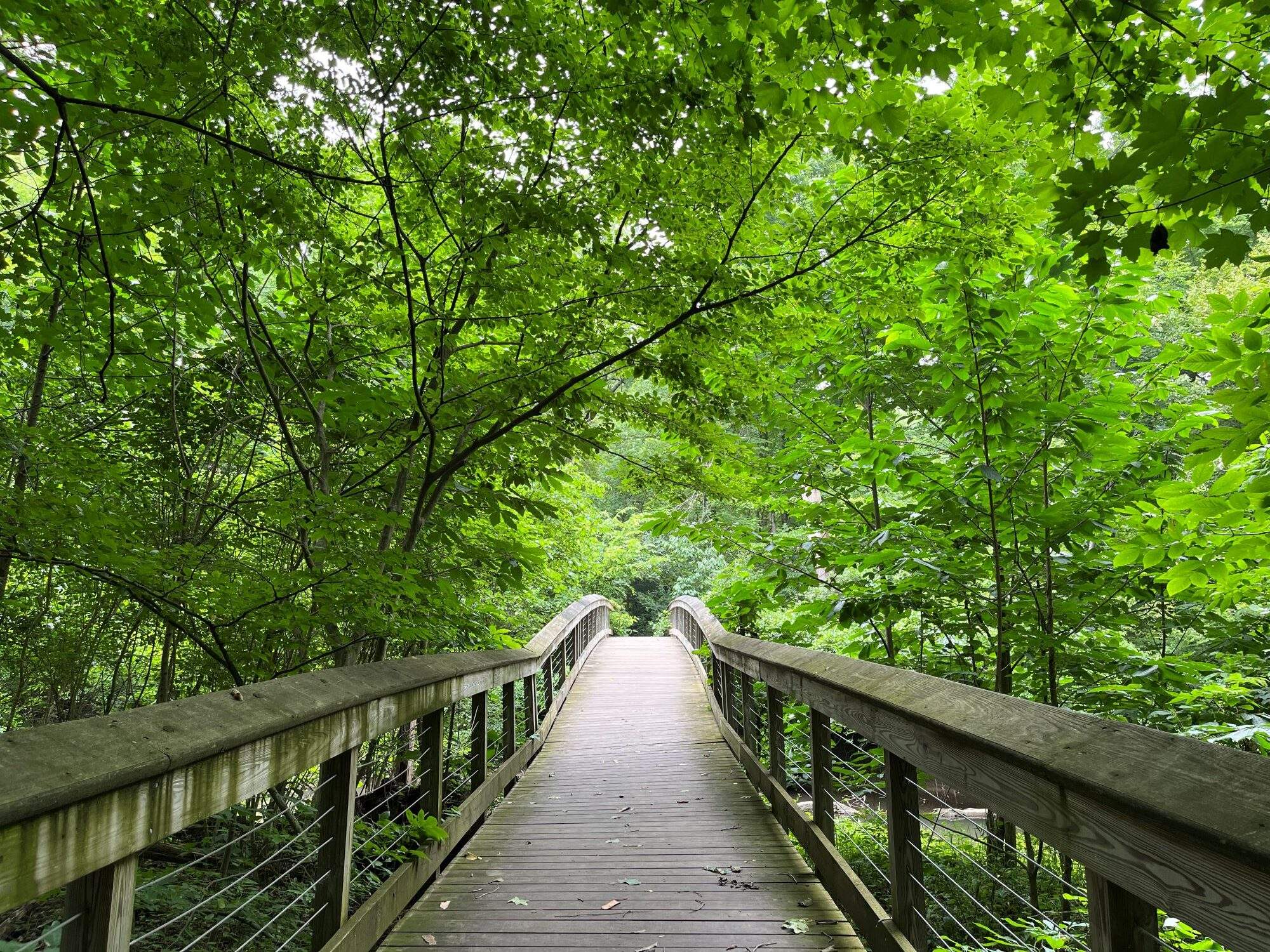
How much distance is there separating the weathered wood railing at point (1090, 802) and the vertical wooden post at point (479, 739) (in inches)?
90.7

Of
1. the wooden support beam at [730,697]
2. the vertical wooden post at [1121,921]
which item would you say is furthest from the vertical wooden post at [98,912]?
the wooden support beam at [730,697]

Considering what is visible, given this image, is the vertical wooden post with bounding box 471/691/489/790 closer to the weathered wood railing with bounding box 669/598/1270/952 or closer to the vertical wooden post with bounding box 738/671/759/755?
the vertical wooden post with bounding box 738/671/759/755

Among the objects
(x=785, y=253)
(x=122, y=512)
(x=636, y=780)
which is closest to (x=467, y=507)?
(x=122, y=512)

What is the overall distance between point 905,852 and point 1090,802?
A: 1186mm

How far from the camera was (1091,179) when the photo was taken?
182cm

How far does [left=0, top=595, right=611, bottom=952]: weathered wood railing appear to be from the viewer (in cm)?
110

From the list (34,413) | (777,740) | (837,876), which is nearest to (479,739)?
(777,740)

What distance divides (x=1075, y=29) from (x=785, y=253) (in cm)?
141

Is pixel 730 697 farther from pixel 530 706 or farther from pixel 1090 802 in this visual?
pixel 1090 802

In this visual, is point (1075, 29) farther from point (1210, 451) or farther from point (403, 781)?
point (403, 781)

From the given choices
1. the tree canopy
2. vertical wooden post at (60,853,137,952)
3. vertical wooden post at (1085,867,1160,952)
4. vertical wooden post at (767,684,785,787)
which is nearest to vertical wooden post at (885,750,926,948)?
vertical wooden post at (1085,867,1160,952)

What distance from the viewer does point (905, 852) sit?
2.31 m

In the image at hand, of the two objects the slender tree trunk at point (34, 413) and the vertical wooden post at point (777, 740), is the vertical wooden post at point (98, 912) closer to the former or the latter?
the slender tree trunk at point (34, 413)

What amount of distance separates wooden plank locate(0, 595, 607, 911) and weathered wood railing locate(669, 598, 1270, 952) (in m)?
1.68
